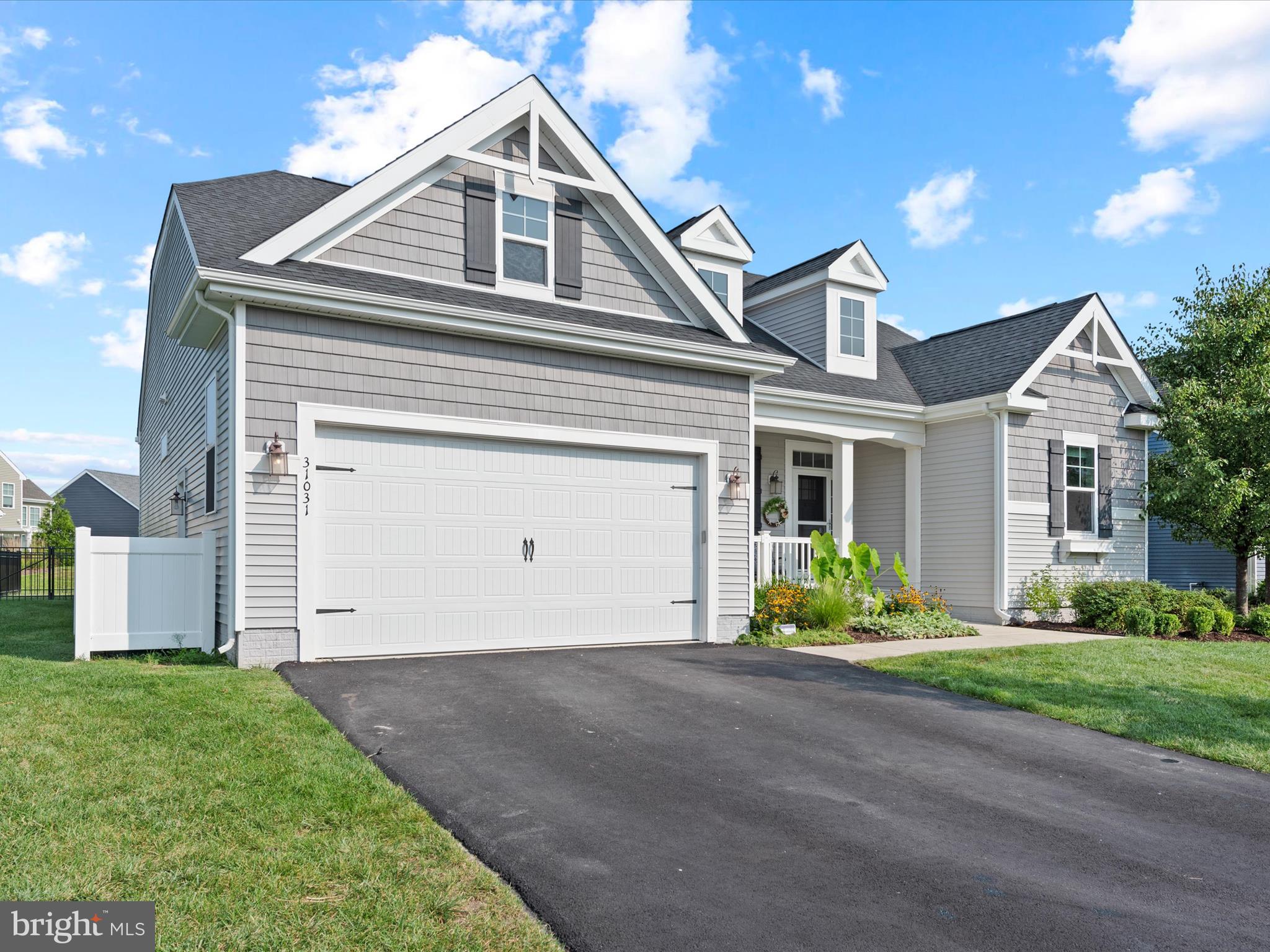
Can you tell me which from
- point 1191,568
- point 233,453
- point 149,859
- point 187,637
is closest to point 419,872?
point 149,859

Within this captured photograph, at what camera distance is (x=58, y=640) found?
408 inches

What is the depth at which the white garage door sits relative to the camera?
8.66 meters

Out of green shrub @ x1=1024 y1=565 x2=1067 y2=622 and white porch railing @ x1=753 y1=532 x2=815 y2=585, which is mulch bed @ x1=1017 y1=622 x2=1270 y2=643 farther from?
white porch railing @ x1=753 y1=532 x2=815 y2=585

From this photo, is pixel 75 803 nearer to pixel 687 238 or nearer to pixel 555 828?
pixel 555 828

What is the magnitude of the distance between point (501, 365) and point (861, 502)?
986 centimetres

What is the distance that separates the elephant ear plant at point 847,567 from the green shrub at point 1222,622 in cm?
527

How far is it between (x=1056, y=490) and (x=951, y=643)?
544 centimetres

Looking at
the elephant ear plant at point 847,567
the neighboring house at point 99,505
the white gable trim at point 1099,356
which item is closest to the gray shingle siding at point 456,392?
the elephant ear plant at point 847,567

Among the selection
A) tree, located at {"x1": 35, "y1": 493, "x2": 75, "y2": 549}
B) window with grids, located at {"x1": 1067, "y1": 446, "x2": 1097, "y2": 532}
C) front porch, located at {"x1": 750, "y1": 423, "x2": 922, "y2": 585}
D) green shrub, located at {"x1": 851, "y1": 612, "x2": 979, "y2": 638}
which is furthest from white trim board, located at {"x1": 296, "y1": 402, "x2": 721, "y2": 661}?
tree, located at {"x1": 35, "y1": 493, "x2": 75, "y2": 549}

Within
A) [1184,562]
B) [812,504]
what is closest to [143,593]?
[812,504]

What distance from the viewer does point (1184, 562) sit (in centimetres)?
2127

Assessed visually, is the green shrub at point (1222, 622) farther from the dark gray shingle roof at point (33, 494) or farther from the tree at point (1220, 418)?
the dark gray shingle roof at point (33, 494)

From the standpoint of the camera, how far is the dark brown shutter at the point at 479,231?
991 cm

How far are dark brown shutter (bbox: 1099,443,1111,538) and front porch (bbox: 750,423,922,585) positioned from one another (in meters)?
3.48
